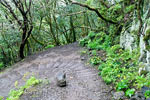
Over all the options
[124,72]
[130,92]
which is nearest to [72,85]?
[124,72]

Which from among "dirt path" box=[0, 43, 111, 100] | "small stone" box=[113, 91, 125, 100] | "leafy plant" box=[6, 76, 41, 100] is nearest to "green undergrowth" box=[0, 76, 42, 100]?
"leafy plant" box=[6, 76, 41, 100]

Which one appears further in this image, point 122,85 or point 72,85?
point 72,85

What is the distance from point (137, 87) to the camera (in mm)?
4062

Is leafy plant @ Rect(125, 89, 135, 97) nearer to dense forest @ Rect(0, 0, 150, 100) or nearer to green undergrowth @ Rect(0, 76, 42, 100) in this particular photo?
dense forest @ Rect(0, 0, 150, 100)

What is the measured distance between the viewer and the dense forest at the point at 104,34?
4.58 meters

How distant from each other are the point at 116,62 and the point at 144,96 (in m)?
2.48

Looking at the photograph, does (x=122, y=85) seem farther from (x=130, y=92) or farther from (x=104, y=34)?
(x=104, y=34)

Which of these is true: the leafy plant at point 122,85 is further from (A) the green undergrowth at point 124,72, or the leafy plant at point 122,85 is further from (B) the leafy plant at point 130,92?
(B) the leafy plant at point 130,92

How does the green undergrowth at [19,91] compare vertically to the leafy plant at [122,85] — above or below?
below

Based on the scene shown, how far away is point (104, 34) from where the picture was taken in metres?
9.78

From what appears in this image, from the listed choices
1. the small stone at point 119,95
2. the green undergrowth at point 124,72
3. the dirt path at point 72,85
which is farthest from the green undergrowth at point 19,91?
the small stone at point 119,95

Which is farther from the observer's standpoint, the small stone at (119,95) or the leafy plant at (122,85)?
the leafy plant at (122,85)

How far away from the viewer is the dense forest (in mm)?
4582

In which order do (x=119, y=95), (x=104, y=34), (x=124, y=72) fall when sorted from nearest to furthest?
(x=119, y=95), (x=124, y=72), (x=104, y=34)
